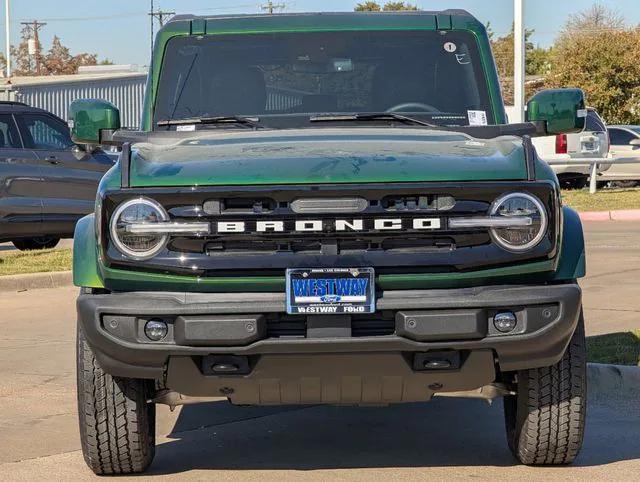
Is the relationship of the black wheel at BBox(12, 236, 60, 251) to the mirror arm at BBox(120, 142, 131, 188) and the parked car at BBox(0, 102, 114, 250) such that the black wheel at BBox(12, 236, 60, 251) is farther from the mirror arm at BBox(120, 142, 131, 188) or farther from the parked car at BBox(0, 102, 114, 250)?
the mirror arm at BBox(120, 142, 131, 188)

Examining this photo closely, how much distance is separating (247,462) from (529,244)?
177 cm

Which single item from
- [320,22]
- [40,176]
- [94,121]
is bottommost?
[40,176]

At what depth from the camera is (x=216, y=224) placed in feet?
16.3

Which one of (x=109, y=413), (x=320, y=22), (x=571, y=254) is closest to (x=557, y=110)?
(x=320, y=22)

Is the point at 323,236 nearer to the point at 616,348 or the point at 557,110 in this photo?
the point at 557,110

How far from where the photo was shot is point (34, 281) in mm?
13375

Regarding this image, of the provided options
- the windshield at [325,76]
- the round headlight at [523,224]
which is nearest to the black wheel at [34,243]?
the windshield at [325,76]

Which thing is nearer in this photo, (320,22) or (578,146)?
(320,22)

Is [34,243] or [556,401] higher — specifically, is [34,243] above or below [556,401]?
below

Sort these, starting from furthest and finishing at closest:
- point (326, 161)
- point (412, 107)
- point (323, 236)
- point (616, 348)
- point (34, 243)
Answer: point (34, 243) → point (616, 348) → point (412, 107) → point (326, 161) → point (323, 236)

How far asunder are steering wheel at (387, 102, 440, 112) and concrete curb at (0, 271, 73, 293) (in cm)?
751

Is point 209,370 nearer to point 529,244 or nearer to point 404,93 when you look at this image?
point 529,244

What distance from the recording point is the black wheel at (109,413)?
5.37 m

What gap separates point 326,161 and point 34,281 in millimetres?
8753
